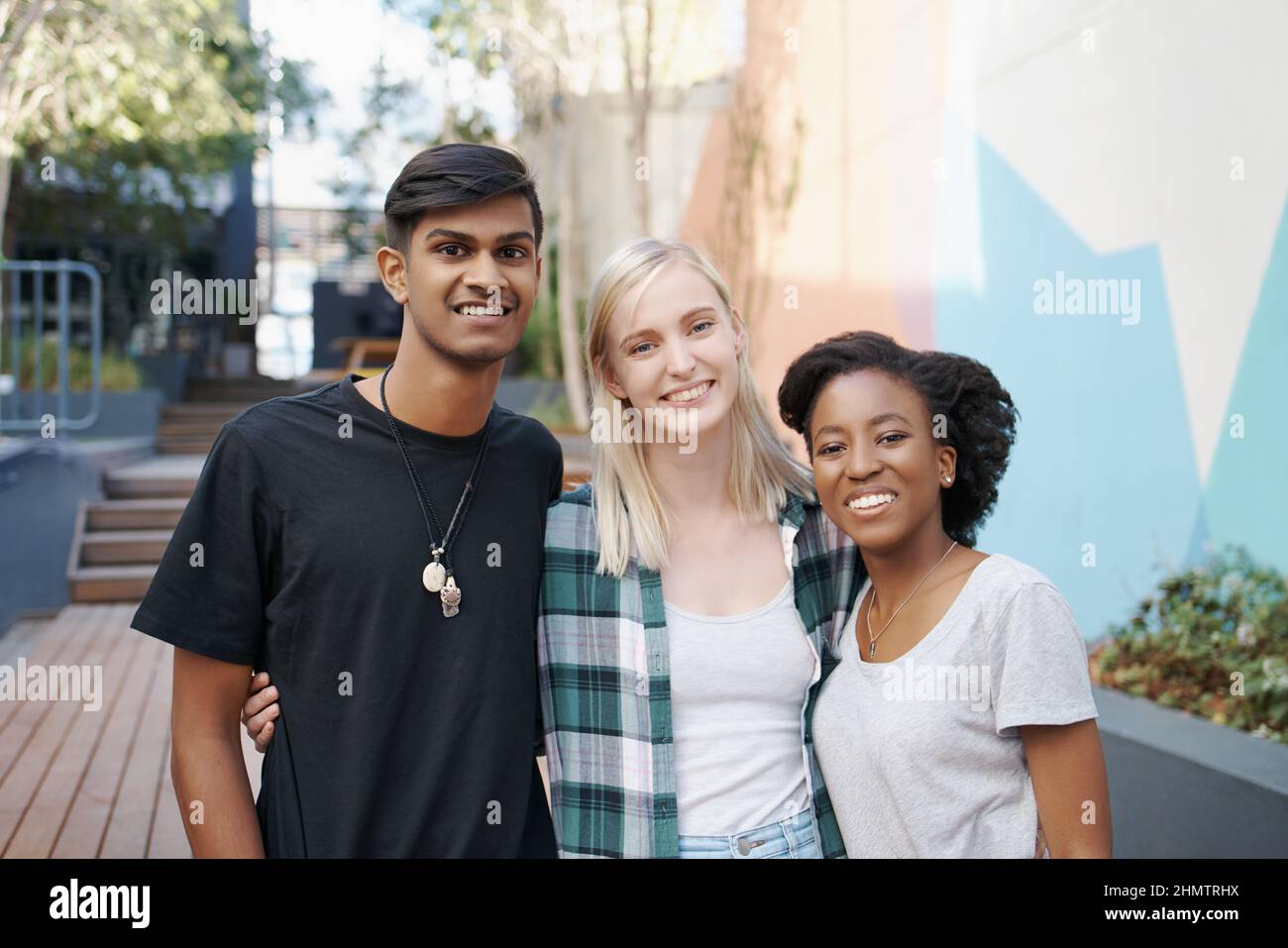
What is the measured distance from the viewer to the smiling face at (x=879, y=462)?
6.38ft

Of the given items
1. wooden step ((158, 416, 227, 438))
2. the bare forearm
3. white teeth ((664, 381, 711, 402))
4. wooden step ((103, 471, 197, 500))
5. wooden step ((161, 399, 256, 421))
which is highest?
wooden step ((161, 399, 256, 421))

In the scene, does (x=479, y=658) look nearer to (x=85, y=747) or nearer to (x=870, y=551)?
(x=870, y=551)

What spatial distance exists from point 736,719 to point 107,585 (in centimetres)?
649

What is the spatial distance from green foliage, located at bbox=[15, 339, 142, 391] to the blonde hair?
9478 mm

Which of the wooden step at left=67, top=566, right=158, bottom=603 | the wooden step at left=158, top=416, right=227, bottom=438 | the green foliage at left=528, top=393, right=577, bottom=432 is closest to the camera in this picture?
the wooden step at left=67, top=566, right=158, bottom=603

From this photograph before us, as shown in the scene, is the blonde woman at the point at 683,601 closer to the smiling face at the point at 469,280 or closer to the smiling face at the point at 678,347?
the smiling face at the point at 678,347

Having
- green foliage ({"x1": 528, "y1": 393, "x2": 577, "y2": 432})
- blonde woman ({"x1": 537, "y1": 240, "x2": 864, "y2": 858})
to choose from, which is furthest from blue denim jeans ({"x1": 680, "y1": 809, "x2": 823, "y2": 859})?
green foliage ({"x1": 528, "y1": 393, "x2": 577, "y2": 432})

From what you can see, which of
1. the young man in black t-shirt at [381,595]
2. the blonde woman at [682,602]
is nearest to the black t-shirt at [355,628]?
the young man in black t-shirt at [381,595]

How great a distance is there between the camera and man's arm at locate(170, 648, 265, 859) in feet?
6.18

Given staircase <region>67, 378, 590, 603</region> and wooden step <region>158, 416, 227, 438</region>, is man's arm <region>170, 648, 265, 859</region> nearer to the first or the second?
staircase <region>67, 378, 590, 603</region>

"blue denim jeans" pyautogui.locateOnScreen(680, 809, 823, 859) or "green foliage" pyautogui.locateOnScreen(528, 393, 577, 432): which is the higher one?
"green foliage" pyautogui.locateOnScreen(528, 393, 577, 432)

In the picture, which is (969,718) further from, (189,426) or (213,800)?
(189,426)

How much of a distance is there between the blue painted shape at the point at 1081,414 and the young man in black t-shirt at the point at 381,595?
2.94 m

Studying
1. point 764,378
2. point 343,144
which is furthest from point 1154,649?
point 343,144
